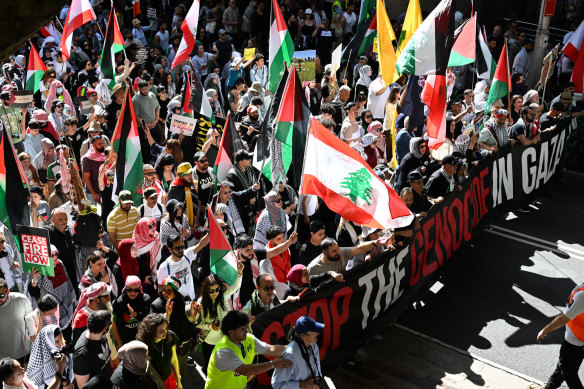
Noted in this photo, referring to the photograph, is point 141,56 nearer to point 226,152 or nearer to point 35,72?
point 35,72

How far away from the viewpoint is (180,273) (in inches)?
288

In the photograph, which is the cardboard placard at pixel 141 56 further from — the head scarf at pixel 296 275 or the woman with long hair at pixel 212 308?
the woman with long hair at pixel 212 308

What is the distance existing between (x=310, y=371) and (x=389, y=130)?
7336 mm

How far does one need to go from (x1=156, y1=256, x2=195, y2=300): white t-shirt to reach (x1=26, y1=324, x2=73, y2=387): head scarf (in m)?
1.52

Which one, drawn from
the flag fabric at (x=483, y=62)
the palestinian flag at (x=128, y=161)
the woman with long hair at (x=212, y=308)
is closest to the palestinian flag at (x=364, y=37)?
the flag fabric at (x=483, y=62)

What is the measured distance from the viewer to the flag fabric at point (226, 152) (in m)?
9.74

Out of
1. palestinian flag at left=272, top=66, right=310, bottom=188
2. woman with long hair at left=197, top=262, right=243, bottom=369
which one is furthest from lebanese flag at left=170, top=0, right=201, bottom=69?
woman with long hair at left=197, top=262, right=243, bottom=369

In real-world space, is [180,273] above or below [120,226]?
below

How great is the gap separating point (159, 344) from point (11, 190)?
2919mm

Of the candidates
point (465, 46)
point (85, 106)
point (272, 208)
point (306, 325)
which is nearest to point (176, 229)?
point (272, 208)

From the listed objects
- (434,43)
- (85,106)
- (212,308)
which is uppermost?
(434,43)

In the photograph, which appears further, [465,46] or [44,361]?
[465,46]

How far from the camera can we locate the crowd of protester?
19.5 feet

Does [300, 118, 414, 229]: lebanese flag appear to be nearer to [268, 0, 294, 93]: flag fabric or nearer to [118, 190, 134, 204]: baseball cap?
[118, 190, 134, 204]: baseball cap
